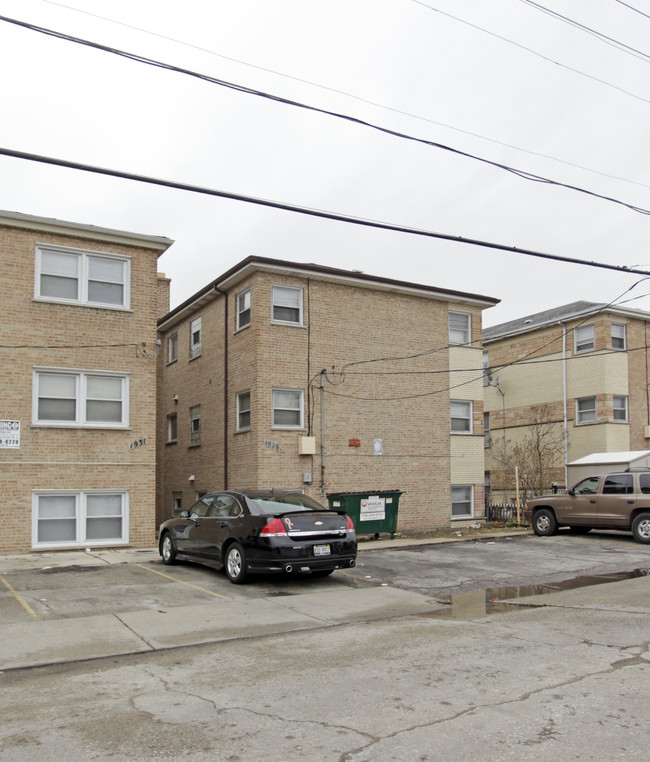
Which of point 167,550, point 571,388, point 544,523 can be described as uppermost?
point 571,388

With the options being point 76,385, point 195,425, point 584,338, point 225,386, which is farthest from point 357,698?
point 584,338

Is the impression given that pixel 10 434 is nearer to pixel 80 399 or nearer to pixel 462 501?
pixel 80 399

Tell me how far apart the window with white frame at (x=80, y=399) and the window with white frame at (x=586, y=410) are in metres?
17.3

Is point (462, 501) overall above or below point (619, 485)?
below

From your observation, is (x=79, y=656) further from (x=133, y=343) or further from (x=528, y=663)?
(x=133, y=343)

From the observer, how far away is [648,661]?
21.6ft

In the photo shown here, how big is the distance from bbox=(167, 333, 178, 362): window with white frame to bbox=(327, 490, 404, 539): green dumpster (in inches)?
375

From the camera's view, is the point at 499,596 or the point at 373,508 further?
the point at 373,508

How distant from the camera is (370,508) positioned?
59.6 feet

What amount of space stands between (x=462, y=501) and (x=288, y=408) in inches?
261

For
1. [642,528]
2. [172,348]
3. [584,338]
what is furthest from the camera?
[584,338]

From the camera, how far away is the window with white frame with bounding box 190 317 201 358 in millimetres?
23347

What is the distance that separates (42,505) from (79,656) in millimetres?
9209

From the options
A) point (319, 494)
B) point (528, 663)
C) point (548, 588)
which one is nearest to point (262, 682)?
point (528, 663)
